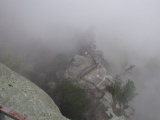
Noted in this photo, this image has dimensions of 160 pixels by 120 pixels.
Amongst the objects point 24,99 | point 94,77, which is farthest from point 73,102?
point 24,99

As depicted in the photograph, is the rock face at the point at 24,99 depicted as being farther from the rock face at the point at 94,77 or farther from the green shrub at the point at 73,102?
the rock face at the point at 94,77

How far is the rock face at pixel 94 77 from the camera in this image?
76.4 meters

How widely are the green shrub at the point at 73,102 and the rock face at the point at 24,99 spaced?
14288 mm

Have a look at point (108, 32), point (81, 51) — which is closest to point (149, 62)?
point (108, 32)

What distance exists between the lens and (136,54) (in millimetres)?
162000

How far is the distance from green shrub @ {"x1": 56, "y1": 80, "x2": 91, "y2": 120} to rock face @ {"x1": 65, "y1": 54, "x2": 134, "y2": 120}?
698 centimetres

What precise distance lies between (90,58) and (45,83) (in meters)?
16.7

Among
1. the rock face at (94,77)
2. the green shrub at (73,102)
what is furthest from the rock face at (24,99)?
the rock face at (94,77)

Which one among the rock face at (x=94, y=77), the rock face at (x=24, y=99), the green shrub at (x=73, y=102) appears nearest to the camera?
the rock face at (x=24, y=99)

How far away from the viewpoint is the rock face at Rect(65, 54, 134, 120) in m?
76.4

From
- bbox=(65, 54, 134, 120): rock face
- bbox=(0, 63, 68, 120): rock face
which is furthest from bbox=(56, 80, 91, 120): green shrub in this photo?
bbox=(0, 63, 68, 120): rock face

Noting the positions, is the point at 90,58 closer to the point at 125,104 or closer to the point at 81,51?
the point at 81,51

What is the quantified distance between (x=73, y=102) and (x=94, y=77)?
15708 mm

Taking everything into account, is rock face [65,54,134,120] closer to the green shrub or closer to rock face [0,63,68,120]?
the green shrub
